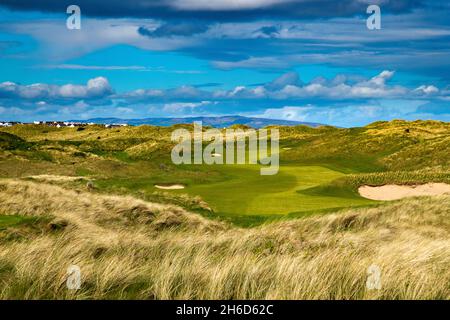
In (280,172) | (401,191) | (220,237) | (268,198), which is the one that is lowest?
(280,172)

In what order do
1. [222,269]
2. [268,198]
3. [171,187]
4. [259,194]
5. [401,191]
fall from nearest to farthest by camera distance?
[222,269], [268,198], [259,194], [401,191], [171,187]

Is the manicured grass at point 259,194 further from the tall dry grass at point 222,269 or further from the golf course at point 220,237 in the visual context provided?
the tall dry grass at point 222,269

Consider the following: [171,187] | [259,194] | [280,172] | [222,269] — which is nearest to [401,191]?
[259,194]

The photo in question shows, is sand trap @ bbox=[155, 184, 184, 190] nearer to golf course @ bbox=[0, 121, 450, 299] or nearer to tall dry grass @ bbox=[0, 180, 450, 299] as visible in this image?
golf course @ bbox=[0, 121, 450, 299]

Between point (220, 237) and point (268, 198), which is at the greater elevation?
point (220, 237)

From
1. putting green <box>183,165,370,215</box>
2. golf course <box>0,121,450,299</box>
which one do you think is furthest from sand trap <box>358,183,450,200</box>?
putting green <box>183,165,370,215</box>

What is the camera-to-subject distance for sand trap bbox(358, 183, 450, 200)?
38.4 metres

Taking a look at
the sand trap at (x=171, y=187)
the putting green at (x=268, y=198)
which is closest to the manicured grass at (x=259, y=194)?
the putting green at (x=268, y=198)

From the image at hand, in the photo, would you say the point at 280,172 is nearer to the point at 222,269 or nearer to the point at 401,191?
the point at 401,191

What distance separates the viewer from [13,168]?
156ft

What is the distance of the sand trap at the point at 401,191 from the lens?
126 ft

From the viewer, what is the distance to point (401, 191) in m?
39.4

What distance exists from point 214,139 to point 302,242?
9039 cm
